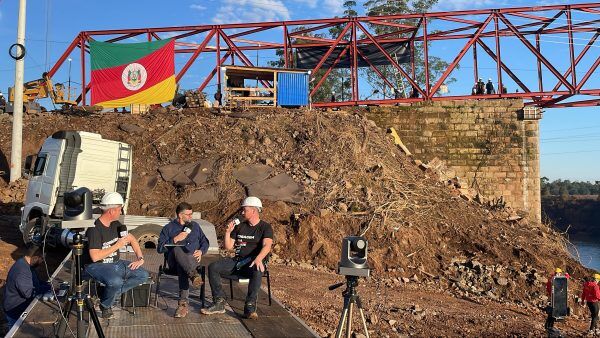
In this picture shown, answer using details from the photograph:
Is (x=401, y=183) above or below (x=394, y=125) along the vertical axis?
below

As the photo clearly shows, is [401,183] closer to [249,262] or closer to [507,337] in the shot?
[507,337]

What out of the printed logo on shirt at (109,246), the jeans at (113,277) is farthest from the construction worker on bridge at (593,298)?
the printed logo on shirt at (109,246)

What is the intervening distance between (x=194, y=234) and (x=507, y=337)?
5.77m

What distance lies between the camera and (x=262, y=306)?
720cm

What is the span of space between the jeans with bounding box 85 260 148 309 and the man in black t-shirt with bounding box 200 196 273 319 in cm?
91

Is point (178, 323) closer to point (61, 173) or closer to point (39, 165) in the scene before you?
point (61, 173)

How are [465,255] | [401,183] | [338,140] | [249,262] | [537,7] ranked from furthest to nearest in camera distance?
[537,7], [338,140], [401,183], [465,255], [249,262]

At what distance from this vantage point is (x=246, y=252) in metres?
6.65

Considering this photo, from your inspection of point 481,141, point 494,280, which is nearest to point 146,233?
point 494,280

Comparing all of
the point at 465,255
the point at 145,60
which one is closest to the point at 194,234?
the point at 465,255

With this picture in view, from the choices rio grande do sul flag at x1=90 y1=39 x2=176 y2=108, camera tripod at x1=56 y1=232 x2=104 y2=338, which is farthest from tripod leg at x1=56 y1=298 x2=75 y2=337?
rio grande do sul flag at x1=90 y1=39 x2=176 y2=108

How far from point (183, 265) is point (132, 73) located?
73.2 feet

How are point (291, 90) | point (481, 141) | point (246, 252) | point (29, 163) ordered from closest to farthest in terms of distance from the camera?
point (246, 252)
point (29, 163)
point (481, 141)
point (291, 90)

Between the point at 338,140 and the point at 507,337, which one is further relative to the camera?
the point at 338,140
